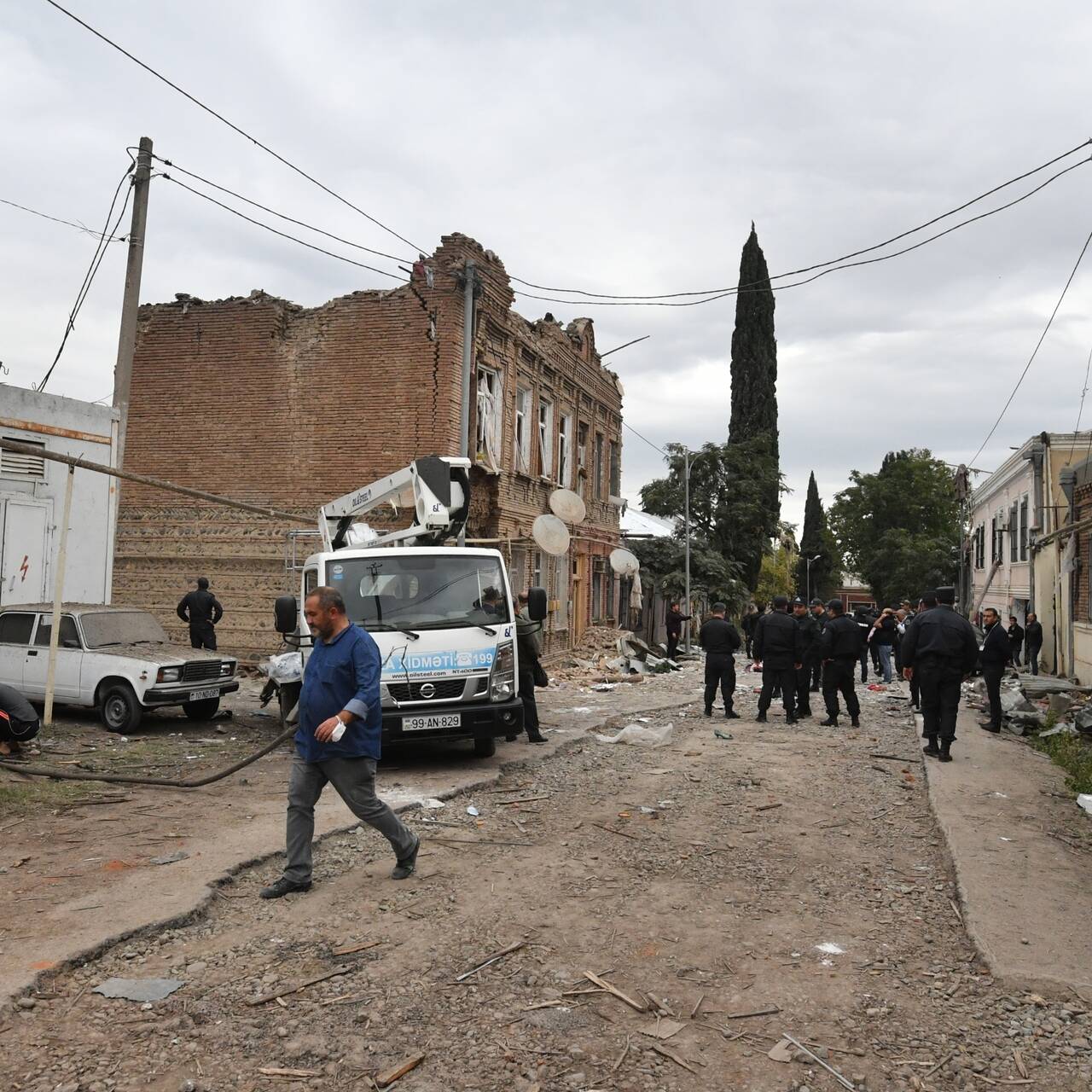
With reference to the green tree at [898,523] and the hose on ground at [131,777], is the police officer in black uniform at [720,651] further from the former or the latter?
the green tree at [898,523]

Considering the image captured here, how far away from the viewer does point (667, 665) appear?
76.1ft

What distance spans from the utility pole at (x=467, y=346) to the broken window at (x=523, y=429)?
10.5 ft

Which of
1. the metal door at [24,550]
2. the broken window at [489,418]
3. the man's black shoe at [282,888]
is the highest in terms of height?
the broken window at [489,418]

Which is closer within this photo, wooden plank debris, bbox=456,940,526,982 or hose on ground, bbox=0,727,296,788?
wooden plank debris, bbox=456,940,526,982

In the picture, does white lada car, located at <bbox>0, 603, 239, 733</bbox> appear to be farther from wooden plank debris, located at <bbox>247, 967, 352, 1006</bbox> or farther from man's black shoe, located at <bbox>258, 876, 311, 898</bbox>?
wooden plank debris, located at <bbox>247, 967, 352, 1006</bbox>

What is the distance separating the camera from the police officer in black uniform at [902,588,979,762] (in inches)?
409

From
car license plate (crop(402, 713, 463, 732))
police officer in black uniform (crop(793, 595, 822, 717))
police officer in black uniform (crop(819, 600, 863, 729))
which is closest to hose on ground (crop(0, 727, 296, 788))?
car license plate (crop(402, 713, 463, 732))

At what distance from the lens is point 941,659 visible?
10383mm

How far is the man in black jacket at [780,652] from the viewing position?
44.0 feet

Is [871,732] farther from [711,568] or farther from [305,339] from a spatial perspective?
[711,568]

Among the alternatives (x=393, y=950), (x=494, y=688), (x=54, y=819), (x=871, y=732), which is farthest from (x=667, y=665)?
(x=393, y=950)

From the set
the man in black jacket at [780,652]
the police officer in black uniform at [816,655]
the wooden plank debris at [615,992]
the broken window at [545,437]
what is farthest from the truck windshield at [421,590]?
the broken window at [545,437]

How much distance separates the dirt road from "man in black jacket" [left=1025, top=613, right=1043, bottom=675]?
1756 cm

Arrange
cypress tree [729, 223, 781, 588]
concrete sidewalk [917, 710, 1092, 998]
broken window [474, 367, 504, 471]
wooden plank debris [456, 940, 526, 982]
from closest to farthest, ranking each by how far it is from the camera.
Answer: wooden plank debris [456, 940, 526, 982]
concrete sidewalk [917, 710, 1092, 998]
broken window [474, 367, 504, 471]
cypress tree [729, 223, 781, 588]
